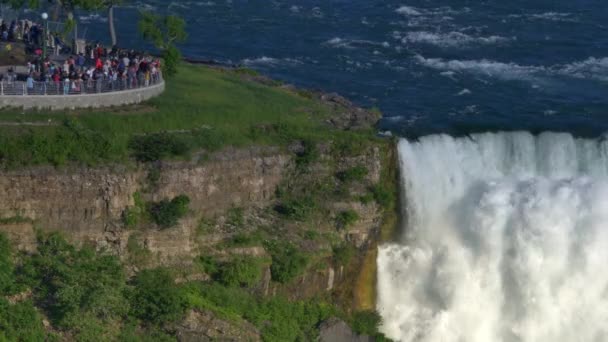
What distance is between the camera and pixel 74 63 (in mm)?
64375

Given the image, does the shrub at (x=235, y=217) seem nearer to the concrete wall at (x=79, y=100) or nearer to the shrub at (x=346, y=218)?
the shrub at (x=346, y=218)

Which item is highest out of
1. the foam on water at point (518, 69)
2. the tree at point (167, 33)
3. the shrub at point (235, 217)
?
the tree at point (167, 33)

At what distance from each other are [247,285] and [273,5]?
35.0 metres

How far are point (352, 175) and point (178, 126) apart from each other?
7.40 meters

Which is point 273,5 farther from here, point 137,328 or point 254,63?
point 137,328

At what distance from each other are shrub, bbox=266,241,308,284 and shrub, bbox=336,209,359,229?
7.58ft

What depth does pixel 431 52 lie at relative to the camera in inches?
3265

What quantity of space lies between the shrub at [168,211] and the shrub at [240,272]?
2.76m

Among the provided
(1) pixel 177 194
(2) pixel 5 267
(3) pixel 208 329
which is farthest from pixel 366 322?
(2) pixel 5 267

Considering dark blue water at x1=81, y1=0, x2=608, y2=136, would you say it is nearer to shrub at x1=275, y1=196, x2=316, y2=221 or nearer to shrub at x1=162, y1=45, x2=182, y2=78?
shrub at x1=275, y1=196, x2=316, y2=221

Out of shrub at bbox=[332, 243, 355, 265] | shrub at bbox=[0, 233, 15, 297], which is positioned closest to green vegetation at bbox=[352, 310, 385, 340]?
shrub at bbox=[332, 243, 355, 265]

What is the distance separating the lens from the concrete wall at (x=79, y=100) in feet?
194

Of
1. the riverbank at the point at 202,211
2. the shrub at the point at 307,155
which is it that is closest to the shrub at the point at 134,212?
the riverbank at the point at 202,211

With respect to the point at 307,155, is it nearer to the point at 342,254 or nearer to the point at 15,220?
the point at 342,254
